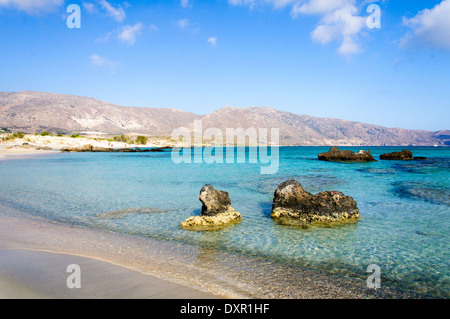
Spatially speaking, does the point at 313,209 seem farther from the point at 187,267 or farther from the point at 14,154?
the point at 14,154

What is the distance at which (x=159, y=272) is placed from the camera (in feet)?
20.1

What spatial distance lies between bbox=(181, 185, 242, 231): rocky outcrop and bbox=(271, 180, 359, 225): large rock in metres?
1.89

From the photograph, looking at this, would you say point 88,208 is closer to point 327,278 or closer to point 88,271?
point 88,271

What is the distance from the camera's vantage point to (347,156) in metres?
47.7

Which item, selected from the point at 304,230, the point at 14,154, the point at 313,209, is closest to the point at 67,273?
the point at 304,230

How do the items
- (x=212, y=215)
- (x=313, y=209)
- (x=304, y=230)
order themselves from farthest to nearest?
(x=313, y=209) → (x=212, y=215) → (x=304, y=230)

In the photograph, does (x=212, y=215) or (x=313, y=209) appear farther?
(x=313, y=209)

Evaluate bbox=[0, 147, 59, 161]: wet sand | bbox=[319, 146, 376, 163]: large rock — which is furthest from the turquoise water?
bbox=[0, 147, 59, 161]: wet sand

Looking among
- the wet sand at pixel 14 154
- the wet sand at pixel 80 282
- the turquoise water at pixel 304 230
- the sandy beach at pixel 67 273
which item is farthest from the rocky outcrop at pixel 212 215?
the wet sand at pixel 14 154

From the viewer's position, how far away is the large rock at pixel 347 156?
4556 cm

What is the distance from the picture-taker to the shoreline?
5344 mm

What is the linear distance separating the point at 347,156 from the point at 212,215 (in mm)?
42696

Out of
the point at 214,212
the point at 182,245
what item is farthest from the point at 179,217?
the point at 182,245
